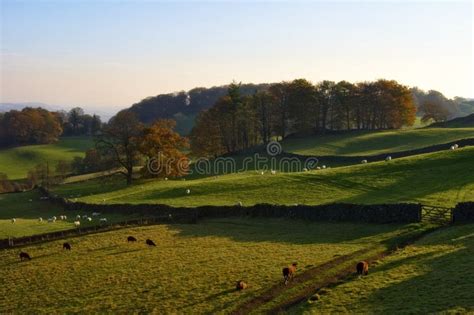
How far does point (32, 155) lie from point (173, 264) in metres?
125

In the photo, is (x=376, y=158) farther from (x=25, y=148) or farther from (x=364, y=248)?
(x=25, y=148)

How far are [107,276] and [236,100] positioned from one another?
75252 mm

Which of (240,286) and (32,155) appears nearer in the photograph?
(240,286)

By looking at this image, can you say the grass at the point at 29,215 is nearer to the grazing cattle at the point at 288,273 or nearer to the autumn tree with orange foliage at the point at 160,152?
the autumn tree with orange foliage at the point at 160,152

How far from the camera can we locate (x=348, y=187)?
181 feet

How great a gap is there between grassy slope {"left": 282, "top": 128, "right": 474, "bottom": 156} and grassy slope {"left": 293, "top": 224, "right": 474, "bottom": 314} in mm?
53735

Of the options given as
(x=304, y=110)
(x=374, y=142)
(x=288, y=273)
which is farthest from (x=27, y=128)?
(x=288, y=273)

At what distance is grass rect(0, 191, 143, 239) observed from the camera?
4756 cm

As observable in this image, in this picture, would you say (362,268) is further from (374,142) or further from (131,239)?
(374,142)

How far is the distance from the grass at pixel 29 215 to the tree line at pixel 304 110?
4040 cm

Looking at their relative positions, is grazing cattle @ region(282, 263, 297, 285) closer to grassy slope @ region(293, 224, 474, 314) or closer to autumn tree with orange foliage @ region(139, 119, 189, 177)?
grassy slope @ region(293, 224, 474, 314)

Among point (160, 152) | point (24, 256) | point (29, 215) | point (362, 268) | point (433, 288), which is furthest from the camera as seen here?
point (160, 152)

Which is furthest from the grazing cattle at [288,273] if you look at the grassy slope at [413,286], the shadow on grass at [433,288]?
the shadow on grass at [433,288]

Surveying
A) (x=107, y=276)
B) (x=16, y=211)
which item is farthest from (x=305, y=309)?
(x=16, y=211)
